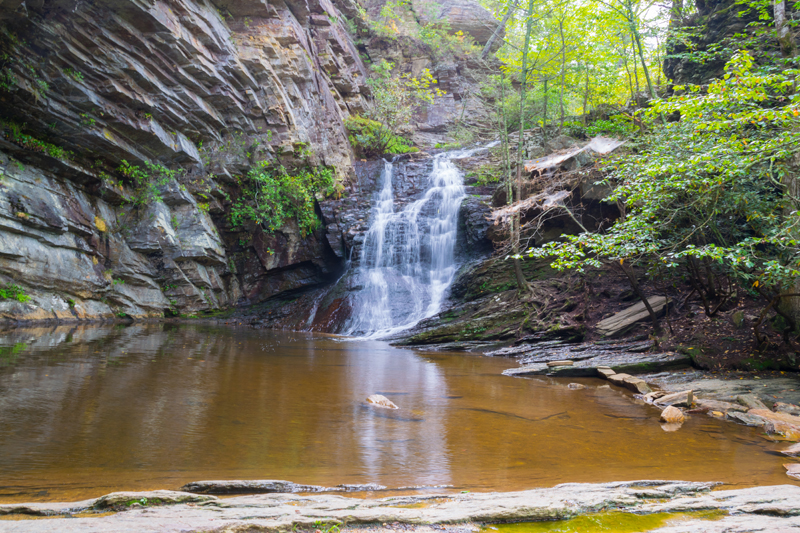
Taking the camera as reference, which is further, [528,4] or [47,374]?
[528,4]

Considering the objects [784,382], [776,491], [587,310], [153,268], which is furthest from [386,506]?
[153,268]

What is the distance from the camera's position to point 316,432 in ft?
12.6

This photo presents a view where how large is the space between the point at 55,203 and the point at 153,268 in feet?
12.2

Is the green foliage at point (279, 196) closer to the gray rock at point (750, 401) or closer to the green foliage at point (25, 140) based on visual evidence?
the green foliage at point (25, 140)

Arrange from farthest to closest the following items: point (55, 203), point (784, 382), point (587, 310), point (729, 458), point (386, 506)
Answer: point (55, 203), point (587, 310), point (784, 382), point (729, 458), point (386, 506)

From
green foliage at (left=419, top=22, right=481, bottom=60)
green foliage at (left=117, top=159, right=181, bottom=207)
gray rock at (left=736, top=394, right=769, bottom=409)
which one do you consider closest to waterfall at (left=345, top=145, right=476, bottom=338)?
green foliage at (left=117, top=159, right=181, bottom=207)

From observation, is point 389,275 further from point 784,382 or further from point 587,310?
point 784,382

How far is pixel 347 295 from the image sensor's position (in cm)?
1652

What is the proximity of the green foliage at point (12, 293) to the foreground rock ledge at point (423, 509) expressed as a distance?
11438 mm

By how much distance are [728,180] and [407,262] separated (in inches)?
467

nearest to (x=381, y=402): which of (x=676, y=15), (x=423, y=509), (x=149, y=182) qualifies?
(x=423, y=509)

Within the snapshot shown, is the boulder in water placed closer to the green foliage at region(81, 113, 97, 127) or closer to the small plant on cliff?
the green foliage at region(81, 113, 97, 127)

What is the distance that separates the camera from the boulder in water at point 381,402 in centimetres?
496

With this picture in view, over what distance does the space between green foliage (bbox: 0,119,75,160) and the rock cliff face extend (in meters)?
0.04
